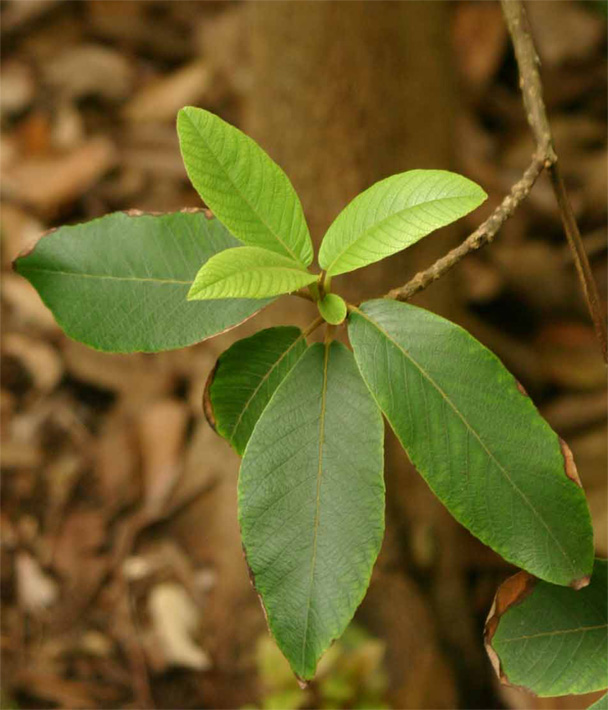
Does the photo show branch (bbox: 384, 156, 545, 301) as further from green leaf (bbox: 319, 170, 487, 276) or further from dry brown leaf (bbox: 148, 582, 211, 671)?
dry brown leaf (bbox: 148, 582, 211, 671)

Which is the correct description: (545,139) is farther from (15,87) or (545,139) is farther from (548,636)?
(15,87)

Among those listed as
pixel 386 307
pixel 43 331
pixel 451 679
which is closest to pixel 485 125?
pixel 43 331

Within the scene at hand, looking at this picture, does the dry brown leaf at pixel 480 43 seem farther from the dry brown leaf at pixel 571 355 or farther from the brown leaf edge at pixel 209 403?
the brown leaf edge at pixel 209 403

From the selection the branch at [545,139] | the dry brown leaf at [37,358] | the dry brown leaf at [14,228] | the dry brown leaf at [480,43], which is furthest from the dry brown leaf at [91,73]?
the branch at [545,139]

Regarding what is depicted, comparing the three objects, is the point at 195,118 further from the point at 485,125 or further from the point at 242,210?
the point at 485,125

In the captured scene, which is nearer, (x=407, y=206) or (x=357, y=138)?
(x=407, y=206)

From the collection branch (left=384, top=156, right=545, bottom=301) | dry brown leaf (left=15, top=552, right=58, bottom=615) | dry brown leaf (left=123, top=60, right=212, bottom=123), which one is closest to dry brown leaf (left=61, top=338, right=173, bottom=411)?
dry brown leaf (left=15, top=552, right=58, bottom=615)
